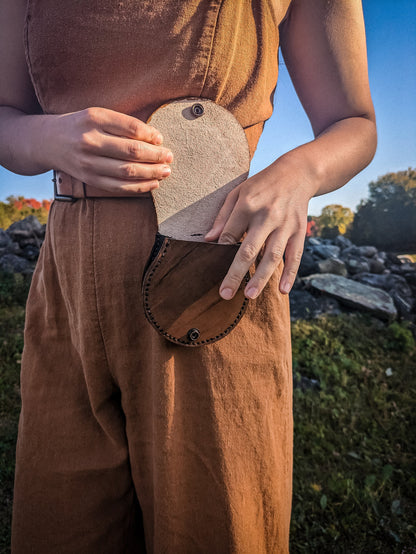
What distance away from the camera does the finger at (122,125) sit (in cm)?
63

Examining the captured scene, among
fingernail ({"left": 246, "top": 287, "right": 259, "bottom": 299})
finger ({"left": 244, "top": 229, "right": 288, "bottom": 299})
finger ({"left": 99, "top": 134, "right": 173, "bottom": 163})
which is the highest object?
finger ({"left": 99, "top": 134, "right": 173, "bottom": 163})

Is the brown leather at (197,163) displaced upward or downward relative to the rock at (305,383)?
upward

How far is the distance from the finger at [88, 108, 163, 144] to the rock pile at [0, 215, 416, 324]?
13.9 feet

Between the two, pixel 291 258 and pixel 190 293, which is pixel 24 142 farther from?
pixel 291 258

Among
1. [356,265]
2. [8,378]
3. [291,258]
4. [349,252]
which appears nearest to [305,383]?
[291,258]

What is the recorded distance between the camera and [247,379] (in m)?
0.73

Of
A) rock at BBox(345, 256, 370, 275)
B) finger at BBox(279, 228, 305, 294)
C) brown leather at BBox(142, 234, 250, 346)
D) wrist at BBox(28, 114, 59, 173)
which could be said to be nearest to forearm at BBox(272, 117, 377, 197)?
finger at BBox(279, 228, 305, 294)

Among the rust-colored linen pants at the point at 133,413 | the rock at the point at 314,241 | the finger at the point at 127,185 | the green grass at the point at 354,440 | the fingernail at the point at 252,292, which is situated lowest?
the green grass at the point at 354,440

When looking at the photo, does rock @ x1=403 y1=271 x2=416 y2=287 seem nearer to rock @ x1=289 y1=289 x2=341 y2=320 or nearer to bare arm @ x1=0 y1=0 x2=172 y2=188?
rock @ x1=289 y1=289 x2=341 y2=320

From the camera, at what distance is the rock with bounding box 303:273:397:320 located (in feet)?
15.7

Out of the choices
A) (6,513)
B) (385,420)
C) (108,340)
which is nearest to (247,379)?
(108,340)

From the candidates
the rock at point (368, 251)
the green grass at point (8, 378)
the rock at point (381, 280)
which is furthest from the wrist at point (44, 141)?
the rock at point (368, 251)

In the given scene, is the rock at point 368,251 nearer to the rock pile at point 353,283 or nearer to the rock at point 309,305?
the rock pile at point 353,283

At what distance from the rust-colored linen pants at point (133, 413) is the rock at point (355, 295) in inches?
180
